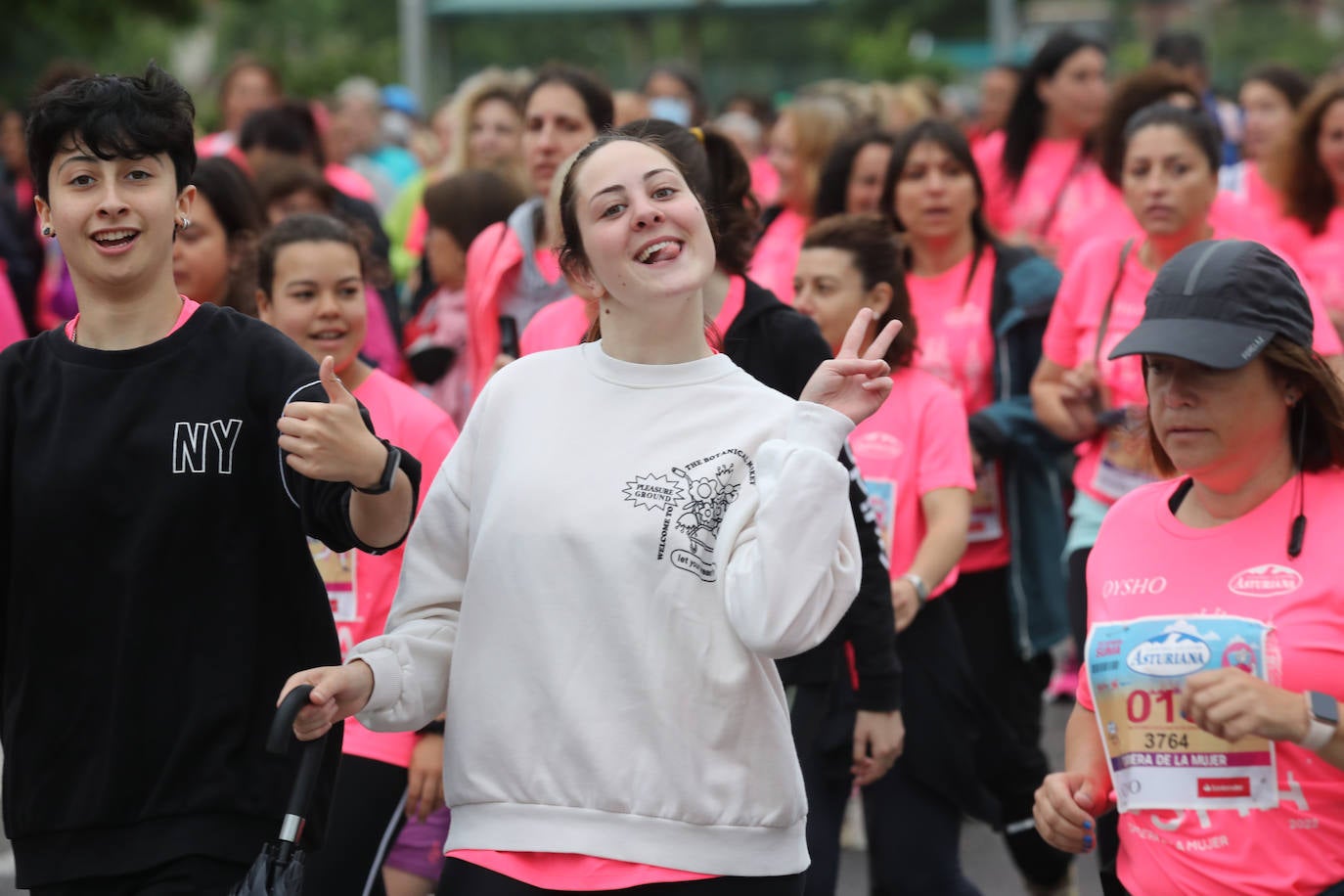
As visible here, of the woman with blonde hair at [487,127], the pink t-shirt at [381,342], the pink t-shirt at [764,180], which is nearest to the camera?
the pink t-shirt at [381,342]

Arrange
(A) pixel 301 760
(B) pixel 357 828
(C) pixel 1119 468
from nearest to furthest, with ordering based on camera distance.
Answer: (A) pixel 301 760 → (B) pixel 357 828 → (C) pixel 1119 468

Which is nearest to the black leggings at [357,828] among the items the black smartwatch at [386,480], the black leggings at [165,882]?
the black leggings at [165,882]

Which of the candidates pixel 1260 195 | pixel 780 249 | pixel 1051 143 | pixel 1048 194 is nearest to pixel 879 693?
pixel 780 249

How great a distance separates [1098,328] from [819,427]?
117 inches

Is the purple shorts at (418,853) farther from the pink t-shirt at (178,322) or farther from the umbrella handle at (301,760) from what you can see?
the pink t-shirt at (178,322)

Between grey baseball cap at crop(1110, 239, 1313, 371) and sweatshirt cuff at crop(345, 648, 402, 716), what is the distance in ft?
4.54

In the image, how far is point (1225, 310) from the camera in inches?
134

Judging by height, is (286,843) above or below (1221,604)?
below

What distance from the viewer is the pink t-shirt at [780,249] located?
25.4 ft

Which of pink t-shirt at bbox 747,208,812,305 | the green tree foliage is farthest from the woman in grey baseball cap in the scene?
the green tree foliage

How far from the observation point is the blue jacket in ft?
18.9

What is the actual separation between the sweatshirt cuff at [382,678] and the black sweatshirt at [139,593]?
0.19 metres

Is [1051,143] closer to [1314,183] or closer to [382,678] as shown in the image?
[1314,183]

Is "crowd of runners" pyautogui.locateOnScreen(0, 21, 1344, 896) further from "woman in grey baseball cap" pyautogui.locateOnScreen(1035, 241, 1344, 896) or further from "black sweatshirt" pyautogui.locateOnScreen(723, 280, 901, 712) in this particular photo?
"black sweatshirt" pyautogui.locateOnScreen(723, 280, 901, 712)
